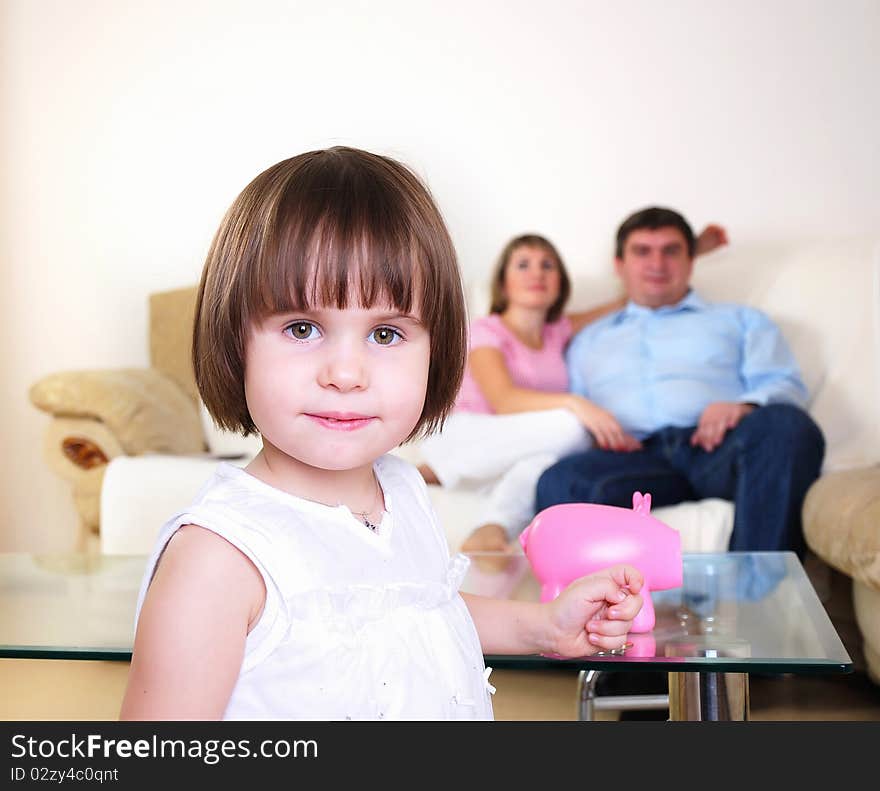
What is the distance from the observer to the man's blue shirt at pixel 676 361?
2711 millimetres

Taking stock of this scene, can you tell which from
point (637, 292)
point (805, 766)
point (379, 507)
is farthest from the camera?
point (637, 292)

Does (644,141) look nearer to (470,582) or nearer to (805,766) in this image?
(470,582)

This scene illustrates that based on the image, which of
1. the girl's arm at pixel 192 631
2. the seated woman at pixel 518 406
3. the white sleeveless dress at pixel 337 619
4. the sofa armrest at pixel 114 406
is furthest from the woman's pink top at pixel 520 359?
the girl's arm at pixel 192 631

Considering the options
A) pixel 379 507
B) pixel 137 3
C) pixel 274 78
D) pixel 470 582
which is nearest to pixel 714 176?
pixel 274 78

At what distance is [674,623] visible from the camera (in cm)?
117

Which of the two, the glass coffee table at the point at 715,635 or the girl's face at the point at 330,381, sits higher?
the girl's face at the point at 330,381

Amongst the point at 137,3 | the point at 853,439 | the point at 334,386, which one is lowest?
the point at 853,439

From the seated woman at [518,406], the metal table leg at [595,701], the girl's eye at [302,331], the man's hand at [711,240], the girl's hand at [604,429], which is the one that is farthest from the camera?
the man's hand at [711,240]

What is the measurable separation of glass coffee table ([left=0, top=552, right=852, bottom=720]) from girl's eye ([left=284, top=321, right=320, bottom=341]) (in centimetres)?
37

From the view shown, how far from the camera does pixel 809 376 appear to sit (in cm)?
271

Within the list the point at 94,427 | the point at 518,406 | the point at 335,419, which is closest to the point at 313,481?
the point at 335,419

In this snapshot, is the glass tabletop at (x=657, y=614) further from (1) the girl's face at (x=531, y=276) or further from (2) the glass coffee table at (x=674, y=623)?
(1) the girl's face at (x=531, y=276)

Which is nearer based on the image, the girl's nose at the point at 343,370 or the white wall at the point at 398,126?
the girl's nose at the point at 343,370

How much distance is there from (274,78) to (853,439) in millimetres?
2162
